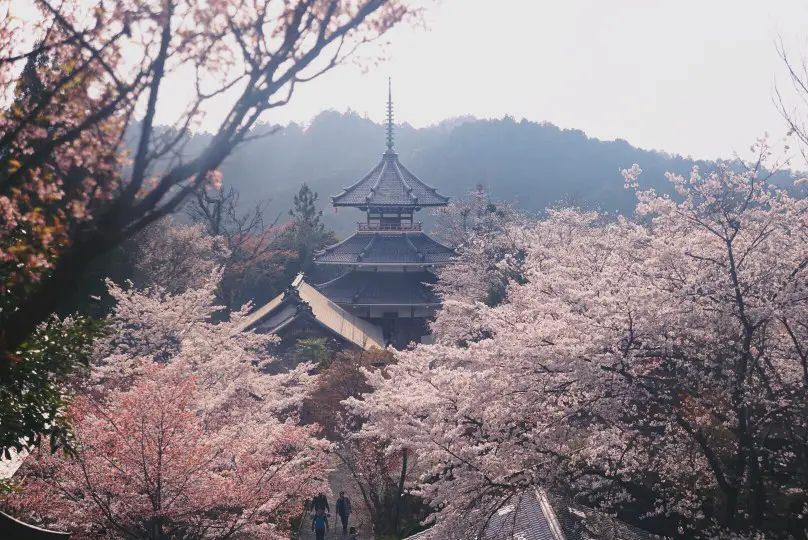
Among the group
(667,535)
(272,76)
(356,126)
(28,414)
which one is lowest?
(667,535)

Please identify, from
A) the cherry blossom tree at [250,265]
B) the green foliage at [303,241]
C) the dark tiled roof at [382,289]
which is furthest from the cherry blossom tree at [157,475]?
the green foliage at [303,241]

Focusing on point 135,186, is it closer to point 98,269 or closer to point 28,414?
point 28,414

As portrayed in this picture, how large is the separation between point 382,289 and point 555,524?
18.3 m

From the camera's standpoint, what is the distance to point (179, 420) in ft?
24.0

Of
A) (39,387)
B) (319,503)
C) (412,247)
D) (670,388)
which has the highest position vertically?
(412,247)

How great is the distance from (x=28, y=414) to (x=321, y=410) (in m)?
8.60

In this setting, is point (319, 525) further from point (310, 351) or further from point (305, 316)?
point (305, 316)

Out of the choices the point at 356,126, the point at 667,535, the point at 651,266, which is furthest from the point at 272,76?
the point at 356,126

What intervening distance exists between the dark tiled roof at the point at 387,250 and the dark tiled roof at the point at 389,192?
140 cm

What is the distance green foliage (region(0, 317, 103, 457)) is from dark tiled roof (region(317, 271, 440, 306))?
18.7 meters

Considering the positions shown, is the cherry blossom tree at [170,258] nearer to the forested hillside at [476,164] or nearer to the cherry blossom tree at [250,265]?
the cherry blossom tree at [250,265]

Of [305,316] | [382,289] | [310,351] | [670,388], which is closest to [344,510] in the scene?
[310,351]

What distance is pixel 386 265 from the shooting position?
25609 millimetres

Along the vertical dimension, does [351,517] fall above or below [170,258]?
below
